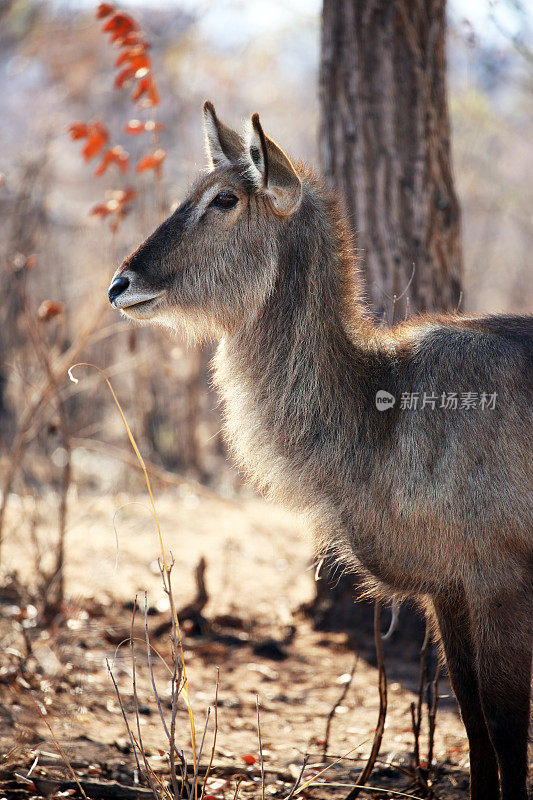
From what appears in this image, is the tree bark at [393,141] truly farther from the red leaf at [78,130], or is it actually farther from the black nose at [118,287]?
the black nose at [118,287]

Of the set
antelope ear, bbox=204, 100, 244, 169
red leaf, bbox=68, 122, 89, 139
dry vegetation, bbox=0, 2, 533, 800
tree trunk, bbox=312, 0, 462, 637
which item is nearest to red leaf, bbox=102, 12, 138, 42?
dry vegetation, bbox=0, 2, 533, 800

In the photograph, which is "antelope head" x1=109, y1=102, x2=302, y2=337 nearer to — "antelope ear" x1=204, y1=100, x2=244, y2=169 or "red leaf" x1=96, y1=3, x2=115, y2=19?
"antelope ear" x1=204, y1=100, x2=244, y2=169

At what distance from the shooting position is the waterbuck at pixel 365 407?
2.87 meters

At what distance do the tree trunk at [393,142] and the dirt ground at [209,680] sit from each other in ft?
7.16

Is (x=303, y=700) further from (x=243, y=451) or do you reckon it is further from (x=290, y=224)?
(x=290, y=224)

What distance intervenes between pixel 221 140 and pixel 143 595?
360 centimetres

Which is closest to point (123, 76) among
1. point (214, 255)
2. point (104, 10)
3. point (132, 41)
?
point (132, 41)

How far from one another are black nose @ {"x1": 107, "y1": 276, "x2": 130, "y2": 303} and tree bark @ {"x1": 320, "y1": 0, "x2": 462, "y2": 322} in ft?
6.24

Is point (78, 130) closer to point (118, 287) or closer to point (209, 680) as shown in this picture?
point (118, 287)

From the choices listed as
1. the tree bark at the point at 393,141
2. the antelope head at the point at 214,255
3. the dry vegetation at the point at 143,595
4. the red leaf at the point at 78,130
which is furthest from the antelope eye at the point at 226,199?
the red leaf at the point at 78,130

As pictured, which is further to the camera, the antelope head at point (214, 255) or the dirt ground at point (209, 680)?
the dirt ground at point (209, 680)

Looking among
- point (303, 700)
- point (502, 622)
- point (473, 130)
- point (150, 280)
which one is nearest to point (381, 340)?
point (150, 280)

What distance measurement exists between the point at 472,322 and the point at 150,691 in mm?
2756

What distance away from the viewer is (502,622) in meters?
2.83
